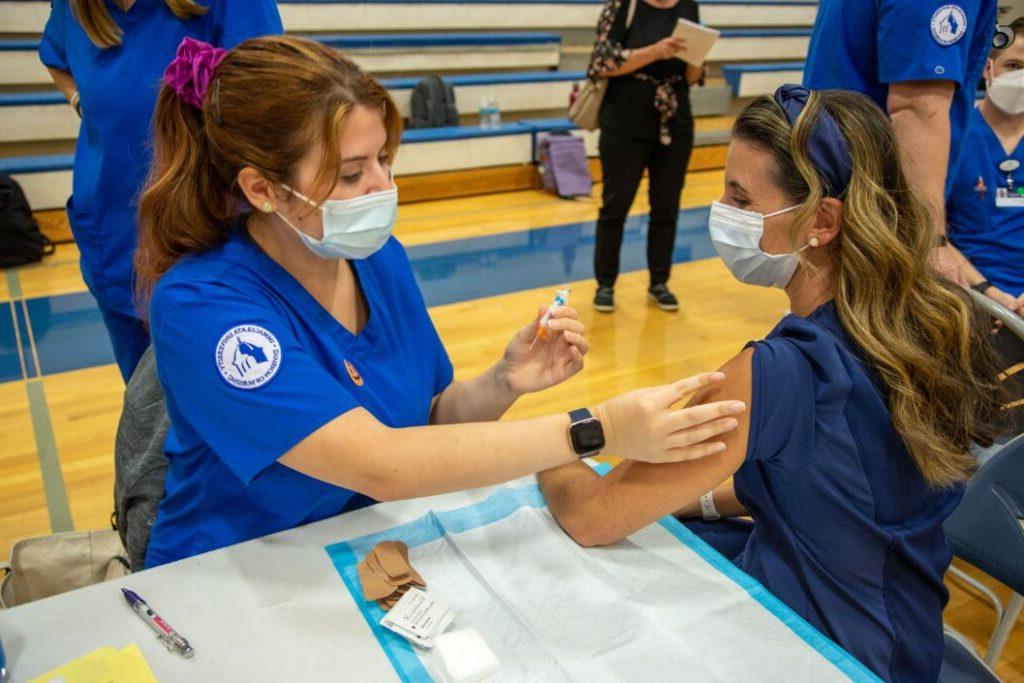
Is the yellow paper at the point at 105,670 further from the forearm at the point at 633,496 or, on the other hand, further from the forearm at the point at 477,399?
the forearm at the point at 477,399

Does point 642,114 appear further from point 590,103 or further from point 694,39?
point 694,39

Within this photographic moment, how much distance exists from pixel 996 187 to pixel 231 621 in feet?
7.76

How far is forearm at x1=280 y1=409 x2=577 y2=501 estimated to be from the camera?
104 cm

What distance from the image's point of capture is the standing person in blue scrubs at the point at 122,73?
1.62 m

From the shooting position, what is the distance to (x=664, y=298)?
155 inches

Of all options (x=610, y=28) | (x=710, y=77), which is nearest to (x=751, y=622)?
(x=610, y=28)

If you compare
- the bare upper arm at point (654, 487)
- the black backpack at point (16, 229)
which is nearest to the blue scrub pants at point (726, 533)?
the bare upper arm at point (654, 487)

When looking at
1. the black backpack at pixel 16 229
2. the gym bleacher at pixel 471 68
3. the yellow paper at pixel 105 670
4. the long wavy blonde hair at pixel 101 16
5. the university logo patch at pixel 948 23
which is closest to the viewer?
the yellow paper at pixel 105 670

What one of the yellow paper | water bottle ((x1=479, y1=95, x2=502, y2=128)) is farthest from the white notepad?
the yellow paper

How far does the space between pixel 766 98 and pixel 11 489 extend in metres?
→ 2.45

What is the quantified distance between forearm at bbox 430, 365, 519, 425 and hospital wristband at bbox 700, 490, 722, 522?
0.40 metres

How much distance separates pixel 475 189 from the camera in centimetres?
584

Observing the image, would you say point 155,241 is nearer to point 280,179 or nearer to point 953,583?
point 280,179

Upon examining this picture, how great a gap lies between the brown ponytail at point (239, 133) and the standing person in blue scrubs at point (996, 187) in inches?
74.6
